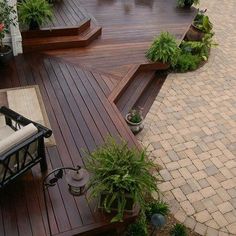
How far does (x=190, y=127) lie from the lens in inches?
222

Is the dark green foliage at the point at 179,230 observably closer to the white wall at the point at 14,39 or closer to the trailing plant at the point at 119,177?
the trailing plant at the point at 119,177

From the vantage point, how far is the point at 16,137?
322 centimetres

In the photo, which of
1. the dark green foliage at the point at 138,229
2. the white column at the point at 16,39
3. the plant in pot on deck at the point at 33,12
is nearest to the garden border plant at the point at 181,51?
the plant in pot on deck at the point at 33,12

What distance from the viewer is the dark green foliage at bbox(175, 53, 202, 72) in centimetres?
697

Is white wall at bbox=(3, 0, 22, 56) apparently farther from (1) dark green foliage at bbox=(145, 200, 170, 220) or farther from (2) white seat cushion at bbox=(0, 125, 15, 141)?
(1) dark green foliage at bbox=(145, 200, 170, 220)

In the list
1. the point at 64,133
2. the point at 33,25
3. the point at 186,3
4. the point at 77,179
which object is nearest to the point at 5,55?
the point at 33,25

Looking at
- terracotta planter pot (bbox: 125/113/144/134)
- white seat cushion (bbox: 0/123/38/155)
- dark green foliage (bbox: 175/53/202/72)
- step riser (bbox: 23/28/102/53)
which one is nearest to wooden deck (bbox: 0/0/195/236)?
step riser (bbox: 23/28/102/53)

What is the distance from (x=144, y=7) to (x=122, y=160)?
22.0ft

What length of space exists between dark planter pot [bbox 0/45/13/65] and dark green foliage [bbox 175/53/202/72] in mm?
3510

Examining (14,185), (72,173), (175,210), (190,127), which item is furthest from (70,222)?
(190,127)

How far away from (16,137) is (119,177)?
1.13m

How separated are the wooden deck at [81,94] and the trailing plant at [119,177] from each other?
0.36m

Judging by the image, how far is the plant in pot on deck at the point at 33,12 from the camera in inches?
238

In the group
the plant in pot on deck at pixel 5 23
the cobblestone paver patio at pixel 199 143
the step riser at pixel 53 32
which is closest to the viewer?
the cobblestone paver patio at pixel 199 143
